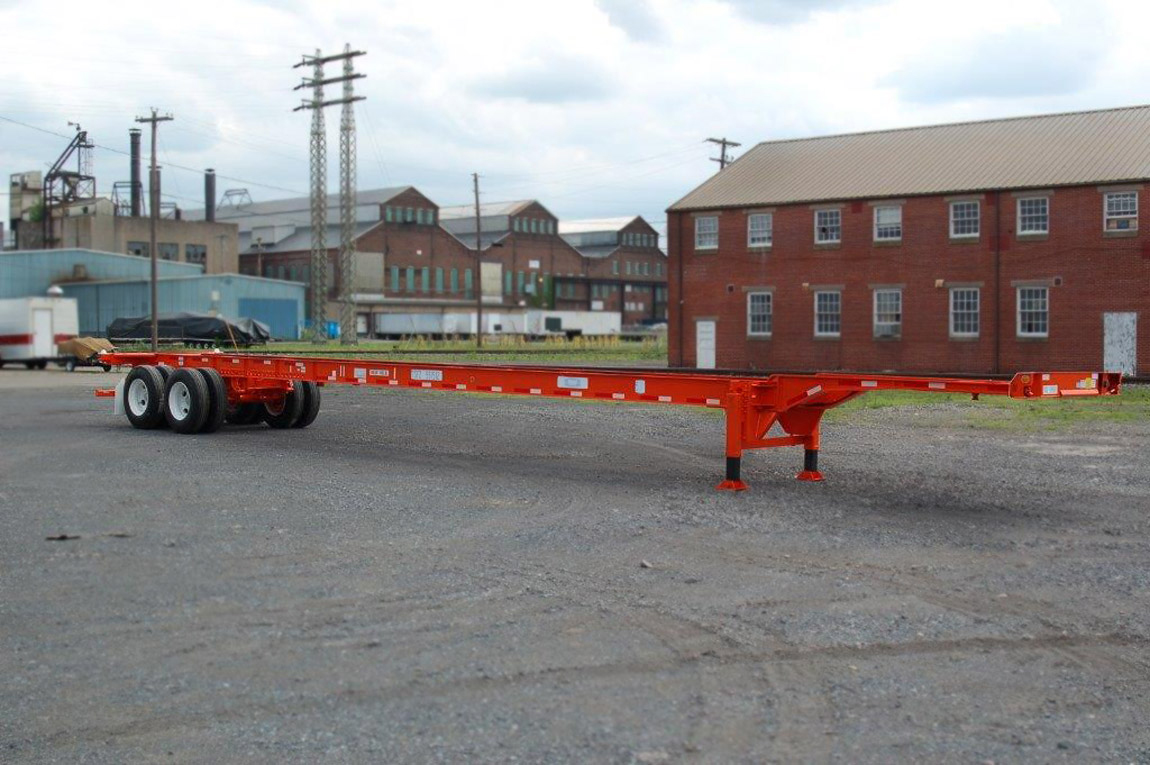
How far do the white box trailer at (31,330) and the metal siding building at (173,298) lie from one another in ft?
63.6

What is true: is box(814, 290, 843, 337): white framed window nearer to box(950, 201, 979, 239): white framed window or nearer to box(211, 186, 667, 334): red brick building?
box(950, 201, 979, 239): white framed window

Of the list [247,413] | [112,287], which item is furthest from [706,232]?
[112,287]

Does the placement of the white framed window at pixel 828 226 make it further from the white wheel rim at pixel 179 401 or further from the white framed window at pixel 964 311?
the white wheel rim at pixel 179 401

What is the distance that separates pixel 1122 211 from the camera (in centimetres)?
3975

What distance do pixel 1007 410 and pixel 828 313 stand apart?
2253cm

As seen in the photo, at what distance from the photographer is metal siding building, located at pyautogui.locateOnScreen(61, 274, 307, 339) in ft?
229

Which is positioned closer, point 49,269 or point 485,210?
point 49,269

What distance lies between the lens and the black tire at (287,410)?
19969 mm

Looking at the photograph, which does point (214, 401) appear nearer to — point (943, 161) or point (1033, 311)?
point (1033, 311)

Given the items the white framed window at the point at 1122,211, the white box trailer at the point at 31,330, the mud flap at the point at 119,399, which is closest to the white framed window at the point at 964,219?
the white framed window at the point at 1122,211

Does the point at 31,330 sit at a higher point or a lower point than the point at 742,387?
higher

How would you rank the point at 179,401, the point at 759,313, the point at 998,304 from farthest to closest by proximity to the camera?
the point at 759,313 < the point at 998,304 < the point at 179,401

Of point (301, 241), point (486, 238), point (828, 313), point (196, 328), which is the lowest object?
point (196, 328)

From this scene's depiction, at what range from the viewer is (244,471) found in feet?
47.3
